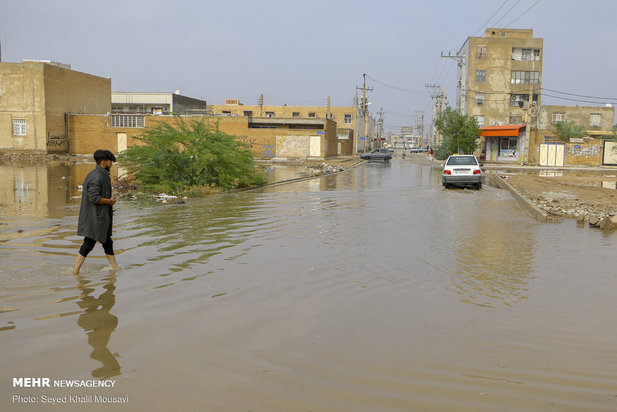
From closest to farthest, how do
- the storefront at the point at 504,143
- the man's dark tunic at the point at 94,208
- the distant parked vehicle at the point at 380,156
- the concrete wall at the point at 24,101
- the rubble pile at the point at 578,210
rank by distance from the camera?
the man's dark tunic at the point at 94,208 → the rubble pile at the point at 578,210 → the concrete wall at the point at 24,101 → the storefront at the point at 504,143 → the distant parked vehicle at the point at 380,156

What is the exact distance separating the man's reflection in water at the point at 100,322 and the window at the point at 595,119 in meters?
79.5

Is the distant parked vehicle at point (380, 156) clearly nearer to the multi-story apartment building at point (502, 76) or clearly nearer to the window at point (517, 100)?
the multi-story apartment building at point (502, 76)

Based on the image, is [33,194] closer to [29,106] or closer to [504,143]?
[29,106]

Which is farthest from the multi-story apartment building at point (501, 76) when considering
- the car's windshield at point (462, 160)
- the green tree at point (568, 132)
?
the car's windshield at point (462, 160)

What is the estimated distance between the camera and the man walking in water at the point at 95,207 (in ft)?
24.1

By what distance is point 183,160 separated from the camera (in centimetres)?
2114

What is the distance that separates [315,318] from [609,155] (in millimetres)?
56447

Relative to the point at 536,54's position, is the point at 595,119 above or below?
below

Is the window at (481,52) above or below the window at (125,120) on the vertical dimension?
above

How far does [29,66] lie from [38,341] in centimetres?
5173

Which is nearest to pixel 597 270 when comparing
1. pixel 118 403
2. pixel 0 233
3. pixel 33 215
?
pixel 118 403

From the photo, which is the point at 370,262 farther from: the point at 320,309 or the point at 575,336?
the point at 575,336

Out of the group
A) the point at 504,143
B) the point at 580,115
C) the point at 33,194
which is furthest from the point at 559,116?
the point at 33,194

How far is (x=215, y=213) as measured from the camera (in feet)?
49.4
